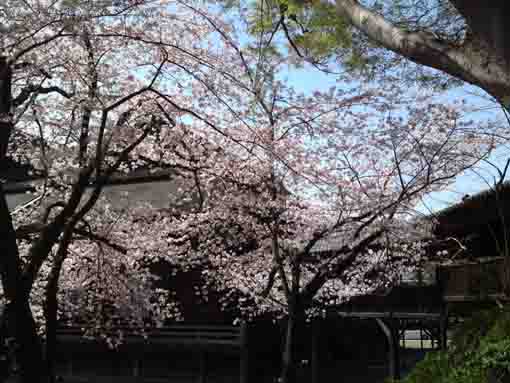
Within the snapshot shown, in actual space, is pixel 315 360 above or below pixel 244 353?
below

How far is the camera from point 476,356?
327 cm

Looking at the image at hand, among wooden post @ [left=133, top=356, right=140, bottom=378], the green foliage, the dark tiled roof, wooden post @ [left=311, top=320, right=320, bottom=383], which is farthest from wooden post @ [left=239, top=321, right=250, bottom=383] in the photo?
the green foliage

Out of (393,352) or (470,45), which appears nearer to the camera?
(470,45)

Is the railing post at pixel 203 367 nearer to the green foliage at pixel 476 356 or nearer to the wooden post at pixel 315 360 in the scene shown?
the wooden post at pixel 315 360

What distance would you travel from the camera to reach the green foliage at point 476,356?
3.03m

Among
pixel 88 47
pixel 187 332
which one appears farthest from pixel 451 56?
pixel 187 332

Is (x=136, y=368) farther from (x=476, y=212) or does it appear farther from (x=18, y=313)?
(x=476, y=212)

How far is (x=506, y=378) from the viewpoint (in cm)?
293

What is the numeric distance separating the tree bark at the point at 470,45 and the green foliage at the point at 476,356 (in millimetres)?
1450

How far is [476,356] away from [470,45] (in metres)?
1.96

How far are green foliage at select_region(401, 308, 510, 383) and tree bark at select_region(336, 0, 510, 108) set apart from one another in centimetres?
145

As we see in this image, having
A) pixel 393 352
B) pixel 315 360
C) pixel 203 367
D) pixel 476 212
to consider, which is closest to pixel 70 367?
pixel 203 367

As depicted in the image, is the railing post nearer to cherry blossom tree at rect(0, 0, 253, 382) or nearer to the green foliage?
cherry blossom tree at rect(0, 0, 253, 382)

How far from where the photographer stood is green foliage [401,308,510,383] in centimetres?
303
